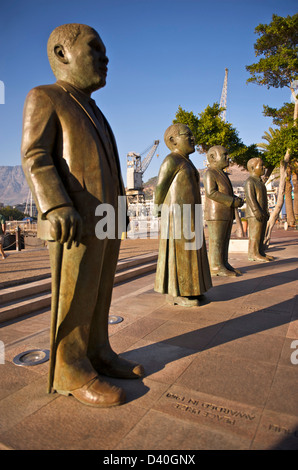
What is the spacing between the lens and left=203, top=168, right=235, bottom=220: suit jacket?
602 centimetres

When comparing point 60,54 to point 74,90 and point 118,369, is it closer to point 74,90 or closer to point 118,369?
point 74,90

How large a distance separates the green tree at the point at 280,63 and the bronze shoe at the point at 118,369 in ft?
38.1

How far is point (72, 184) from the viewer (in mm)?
2037

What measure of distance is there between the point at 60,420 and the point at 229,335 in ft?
6.53

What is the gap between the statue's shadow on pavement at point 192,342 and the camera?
246 cm

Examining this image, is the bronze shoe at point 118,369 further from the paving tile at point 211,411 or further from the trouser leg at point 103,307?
the paving tile at point 211,411

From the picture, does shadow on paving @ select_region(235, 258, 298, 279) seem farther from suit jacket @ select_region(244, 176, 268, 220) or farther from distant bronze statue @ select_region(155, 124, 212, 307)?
distant bronze statue @ select_region(155, 124, 212, 307)

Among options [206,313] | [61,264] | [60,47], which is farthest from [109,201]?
[206,313]

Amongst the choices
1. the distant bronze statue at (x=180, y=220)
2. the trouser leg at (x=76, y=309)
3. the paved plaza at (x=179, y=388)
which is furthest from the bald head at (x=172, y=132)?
the trouser leg at (x=76, y=309)

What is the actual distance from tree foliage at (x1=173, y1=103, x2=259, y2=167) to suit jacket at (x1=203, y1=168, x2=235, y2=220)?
918cm

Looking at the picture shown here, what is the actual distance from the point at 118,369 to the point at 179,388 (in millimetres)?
494

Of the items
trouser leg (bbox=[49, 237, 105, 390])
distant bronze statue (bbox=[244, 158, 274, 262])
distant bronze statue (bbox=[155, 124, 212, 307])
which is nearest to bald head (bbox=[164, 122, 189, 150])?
distant bronze statue (bbox=[155, 124, 212, 307])

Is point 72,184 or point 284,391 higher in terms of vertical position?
point 72,184

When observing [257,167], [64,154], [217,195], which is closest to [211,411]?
[64,154]
